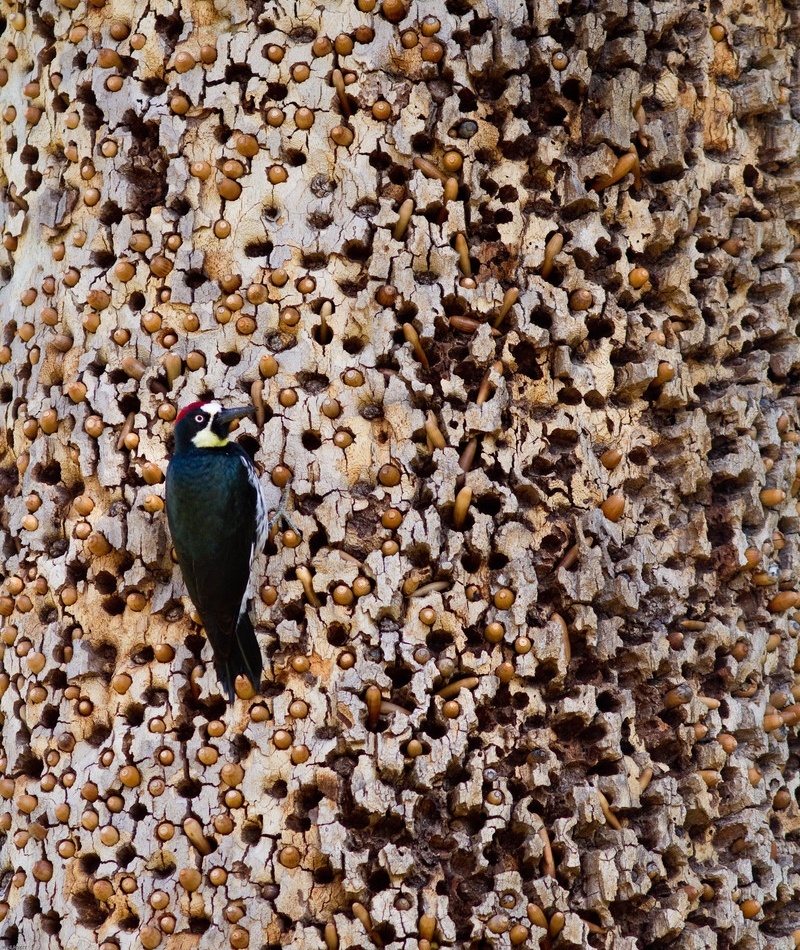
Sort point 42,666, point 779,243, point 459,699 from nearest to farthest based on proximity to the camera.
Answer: point 459,699 < point 42,666 < point 779,243

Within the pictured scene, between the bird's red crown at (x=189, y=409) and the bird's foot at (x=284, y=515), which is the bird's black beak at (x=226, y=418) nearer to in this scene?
the bird's red crown at (x=189, y=409)

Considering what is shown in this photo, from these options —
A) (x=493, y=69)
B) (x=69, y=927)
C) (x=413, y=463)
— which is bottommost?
(x=69, y=927)

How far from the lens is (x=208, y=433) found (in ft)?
9.87

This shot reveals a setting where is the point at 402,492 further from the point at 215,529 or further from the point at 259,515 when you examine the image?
the point at 215,529

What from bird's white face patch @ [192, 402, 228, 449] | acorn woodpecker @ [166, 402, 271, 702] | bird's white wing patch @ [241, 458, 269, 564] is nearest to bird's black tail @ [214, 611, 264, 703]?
acorn woodpecker @ [166, 402, 271, 702]

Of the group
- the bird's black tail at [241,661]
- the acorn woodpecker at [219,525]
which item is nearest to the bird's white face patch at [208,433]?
the acorn woodpecker at [219,525]

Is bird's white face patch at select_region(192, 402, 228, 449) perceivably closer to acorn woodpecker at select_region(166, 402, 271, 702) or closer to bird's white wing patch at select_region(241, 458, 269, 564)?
acorn woodpecker at select_region(166, 402, 271, 702)

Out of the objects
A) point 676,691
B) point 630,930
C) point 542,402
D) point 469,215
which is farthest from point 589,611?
point 469,215

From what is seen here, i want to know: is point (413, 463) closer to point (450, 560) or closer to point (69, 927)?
point (450, 560)

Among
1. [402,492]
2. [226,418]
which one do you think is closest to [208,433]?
[226,418]

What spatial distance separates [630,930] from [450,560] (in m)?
1.04

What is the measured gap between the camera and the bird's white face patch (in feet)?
9.79

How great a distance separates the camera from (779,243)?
358 centimetres

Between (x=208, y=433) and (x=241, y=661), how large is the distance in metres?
0.57
